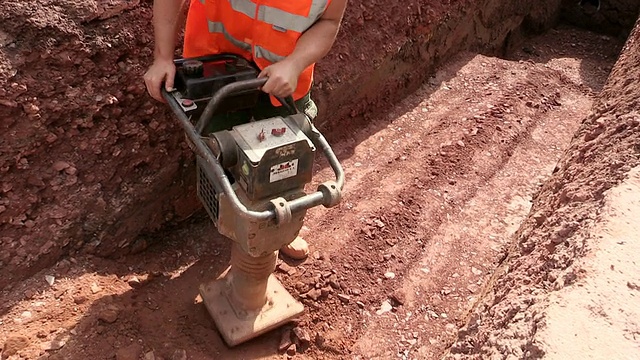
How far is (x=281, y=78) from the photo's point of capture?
2135mm

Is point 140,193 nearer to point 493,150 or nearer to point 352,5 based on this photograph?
point 352,5

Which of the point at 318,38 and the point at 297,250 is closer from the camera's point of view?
the point at 318,38

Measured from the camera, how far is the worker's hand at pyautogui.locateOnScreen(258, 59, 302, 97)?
2131 mm

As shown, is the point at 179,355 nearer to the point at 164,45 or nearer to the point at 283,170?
the point at 283,170

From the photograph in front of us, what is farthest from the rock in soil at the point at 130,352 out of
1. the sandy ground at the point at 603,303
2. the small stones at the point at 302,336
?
the sandy ground at the point at 603,303

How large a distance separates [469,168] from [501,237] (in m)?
0.80

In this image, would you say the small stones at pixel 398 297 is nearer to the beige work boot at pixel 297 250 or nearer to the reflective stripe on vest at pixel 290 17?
the beige work boot at pixel 297 250

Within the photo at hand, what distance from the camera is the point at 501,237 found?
3.79m

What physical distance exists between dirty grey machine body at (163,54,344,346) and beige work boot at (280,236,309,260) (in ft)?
2.55

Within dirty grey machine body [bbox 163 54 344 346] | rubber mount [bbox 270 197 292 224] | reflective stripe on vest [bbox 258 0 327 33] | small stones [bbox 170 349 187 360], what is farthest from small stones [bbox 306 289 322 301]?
reflective stripe on vest [bbox 258 0 327 33]

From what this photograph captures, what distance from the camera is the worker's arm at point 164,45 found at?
2.27m

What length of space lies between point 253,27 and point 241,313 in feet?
4.78

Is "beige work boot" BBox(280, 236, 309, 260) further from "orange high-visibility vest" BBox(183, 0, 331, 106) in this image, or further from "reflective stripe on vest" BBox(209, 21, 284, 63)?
"reflective stripe on vest" BBox(209, 21, 284, 63)

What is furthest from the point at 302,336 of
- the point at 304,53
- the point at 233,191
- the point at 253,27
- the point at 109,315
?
the point at 253,27
